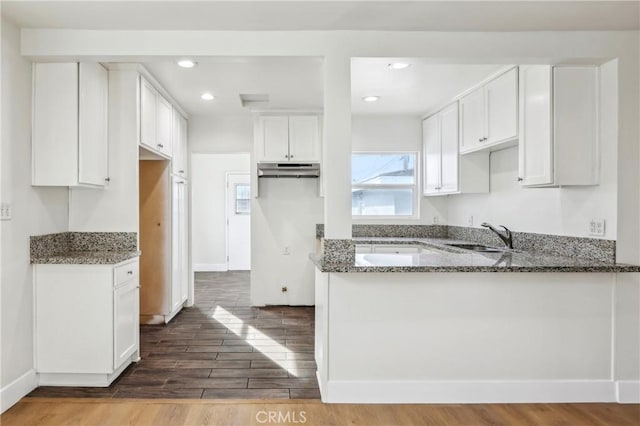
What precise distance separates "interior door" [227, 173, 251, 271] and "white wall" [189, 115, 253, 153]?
291 centimetres

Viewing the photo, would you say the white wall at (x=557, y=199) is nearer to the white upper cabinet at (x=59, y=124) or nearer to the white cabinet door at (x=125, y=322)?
the white cabinet door at (x=125, y=322)

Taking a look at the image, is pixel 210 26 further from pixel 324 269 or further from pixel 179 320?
pixel 179 320

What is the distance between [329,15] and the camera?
86.4 inches

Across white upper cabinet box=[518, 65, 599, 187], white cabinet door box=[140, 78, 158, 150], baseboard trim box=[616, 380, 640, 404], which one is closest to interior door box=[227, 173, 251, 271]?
white cabinet door box=[140, 78, 158, 150]

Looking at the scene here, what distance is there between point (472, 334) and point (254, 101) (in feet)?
10.4

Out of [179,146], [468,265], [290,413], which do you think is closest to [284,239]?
[179,146]

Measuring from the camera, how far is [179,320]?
4105mm

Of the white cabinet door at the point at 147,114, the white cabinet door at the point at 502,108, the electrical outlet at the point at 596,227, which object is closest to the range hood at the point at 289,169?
the white cabinet door at the point at 147,114

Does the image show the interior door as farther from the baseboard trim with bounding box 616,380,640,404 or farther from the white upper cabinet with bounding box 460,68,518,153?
the baseboard trim with bounding box 616,380,640,404

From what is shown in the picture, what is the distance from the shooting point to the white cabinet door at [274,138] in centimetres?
443

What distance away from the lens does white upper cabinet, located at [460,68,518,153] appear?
121 inches

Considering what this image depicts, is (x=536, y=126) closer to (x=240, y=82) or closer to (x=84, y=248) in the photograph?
(x=240, y=82)

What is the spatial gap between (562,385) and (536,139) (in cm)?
165

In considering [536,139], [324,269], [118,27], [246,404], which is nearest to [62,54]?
[118,27]
